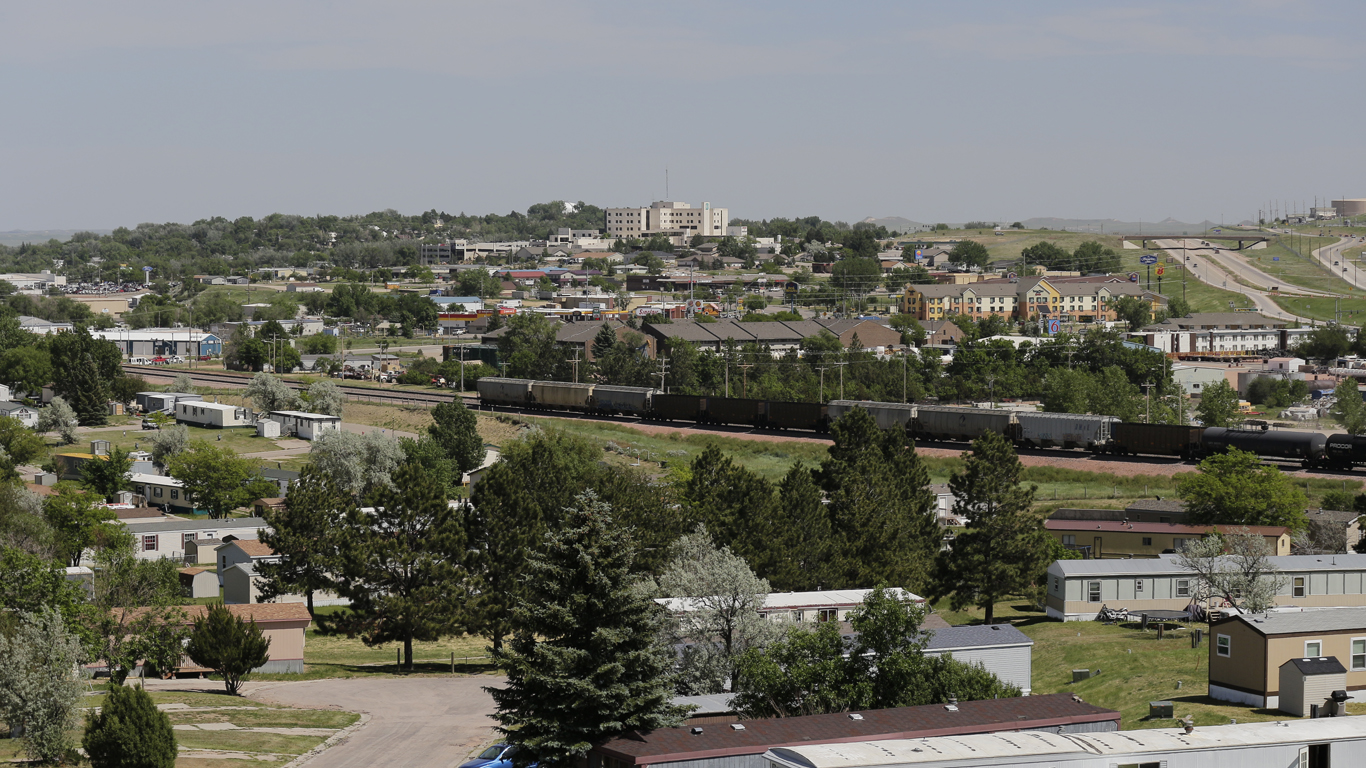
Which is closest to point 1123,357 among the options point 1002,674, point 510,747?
point 1002,674

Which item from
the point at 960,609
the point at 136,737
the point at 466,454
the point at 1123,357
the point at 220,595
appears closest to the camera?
the point at 136,737

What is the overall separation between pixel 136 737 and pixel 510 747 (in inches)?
320

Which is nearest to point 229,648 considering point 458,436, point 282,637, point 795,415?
point 282,637

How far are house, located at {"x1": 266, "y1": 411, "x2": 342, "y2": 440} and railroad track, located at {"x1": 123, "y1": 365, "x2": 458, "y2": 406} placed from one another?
1147 centimetres

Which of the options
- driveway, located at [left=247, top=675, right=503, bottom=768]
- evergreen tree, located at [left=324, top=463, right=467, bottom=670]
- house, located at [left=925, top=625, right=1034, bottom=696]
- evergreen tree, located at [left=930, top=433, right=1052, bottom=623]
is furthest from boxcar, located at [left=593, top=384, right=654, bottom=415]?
house, located at [left=925, top=625, right=1034, bottom=696]

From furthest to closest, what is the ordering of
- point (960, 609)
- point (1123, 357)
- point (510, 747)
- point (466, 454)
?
1. point (1123, 357)
2. point (466, 454)
3. point (960, 609)
4. point (510, 747)

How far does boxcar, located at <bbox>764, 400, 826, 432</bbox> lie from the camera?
96.2m

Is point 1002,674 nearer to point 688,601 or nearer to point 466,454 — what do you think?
point 688,601

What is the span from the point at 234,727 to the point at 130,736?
21.0 ft

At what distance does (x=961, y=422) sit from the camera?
89.6 metres

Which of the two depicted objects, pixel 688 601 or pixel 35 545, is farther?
pixel 35 545

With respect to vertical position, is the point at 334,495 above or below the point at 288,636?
above

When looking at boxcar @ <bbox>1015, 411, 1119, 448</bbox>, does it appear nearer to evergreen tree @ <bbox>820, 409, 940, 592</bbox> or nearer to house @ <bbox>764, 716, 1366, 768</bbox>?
evergreen tree @ <bbox>820, 409, 940, 592</bbox>

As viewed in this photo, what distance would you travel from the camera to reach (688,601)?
1540 inches
